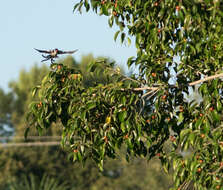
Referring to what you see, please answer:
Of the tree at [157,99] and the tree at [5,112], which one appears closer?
the tree at [157,99]

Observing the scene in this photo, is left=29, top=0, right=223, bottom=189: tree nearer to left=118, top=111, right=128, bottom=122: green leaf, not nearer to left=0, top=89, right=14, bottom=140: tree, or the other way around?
left=118, top=111, right=128, bottom=122: green leaf

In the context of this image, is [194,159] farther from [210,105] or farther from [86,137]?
[86,137]

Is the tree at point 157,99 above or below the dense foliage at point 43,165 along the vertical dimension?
above

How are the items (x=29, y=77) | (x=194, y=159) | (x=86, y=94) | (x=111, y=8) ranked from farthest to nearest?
(x=29, y=77)
(x=111, y=8)
(x=86, y=94)
(x=194, y=159)

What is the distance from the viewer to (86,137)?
9312mm

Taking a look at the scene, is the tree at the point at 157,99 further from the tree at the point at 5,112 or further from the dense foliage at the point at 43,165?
the tree at the point at 5,112

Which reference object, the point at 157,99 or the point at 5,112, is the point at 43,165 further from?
the point at 157,99

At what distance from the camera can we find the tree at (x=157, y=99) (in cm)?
858

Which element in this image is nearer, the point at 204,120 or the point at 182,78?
the point at 204,120

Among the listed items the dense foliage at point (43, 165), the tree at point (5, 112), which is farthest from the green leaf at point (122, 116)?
the tree at point (5, 112)

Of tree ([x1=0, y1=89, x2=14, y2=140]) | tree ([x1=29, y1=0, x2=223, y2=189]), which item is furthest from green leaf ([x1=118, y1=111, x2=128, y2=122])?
tree ([x1=0, y1=89, x2=14, y2=140])

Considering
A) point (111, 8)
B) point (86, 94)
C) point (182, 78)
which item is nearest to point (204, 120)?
point (182, 78)

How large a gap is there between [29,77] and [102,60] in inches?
1991

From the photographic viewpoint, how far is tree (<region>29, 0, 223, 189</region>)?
8.58m
